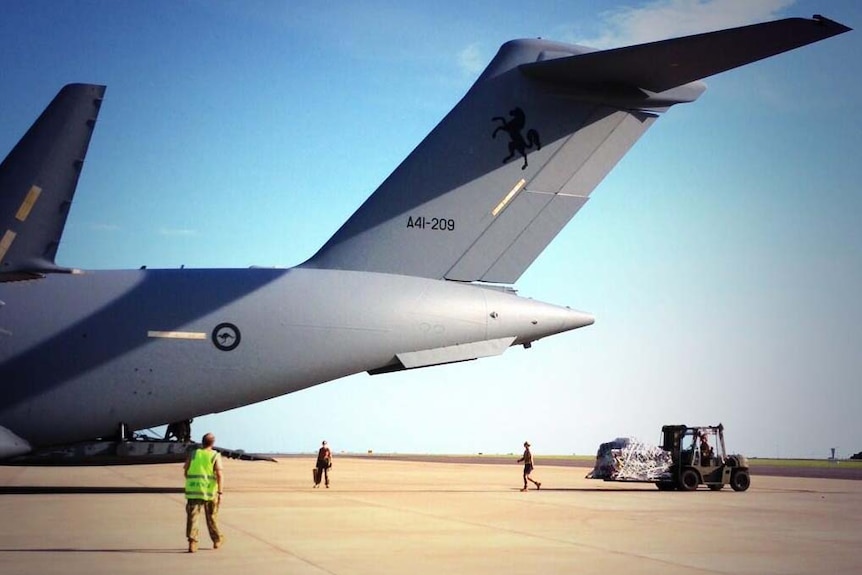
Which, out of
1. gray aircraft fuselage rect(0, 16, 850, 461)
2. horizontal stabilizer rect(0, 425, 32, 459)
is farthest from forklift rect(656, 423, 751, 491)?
horizontal stabilizer rect(0, 425, 32, 459)

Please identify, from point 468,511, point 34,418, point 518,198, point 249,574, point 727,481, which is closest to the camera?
point 249,574

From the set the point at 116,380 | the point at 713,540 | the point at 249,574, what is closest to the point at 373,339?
the point at 116,380

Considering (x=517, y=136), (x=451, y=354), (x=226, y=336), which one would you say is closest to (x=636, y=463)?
(x=451, y=354)

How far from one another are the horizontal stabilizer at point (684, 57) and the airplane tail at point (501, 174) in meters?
0.12

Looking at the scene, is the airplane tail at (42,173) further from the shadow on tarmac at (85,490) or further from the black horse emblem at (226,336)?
the shadow on tarmac at (85,490)

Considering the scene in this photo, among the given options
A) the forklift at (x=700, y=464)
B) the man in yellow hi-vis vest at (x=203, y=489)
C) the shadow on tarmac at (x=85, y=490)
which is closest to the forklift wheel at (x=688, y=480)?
the forklift at (x=700, y=464)

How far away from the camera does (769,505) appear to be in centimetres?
1689

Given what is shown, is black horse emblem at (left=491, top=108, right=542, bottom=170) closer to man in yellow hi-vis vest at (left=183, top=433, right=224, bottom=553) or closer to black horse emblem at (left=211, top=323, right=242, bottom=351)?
black horse emblem at (left=211, top=323, right=242, bottom=351)

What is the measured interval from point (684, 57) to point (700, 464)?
1127 centimetres

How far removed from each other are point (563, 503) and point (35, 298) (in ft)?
30.9

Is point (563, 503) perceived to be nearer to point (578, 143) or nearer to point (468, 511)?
point (468, 511)

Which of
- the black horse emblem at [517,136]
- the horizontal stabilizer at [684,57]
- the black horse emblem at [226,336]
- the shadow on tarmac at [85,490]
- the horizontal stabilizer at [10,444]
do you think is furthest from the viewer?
the shadow on tarmac at [85,490]

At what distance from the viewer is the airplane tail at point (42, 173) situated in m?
11.2

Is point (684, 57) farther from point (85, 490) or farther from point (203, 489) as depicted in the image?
point (85, 490)
